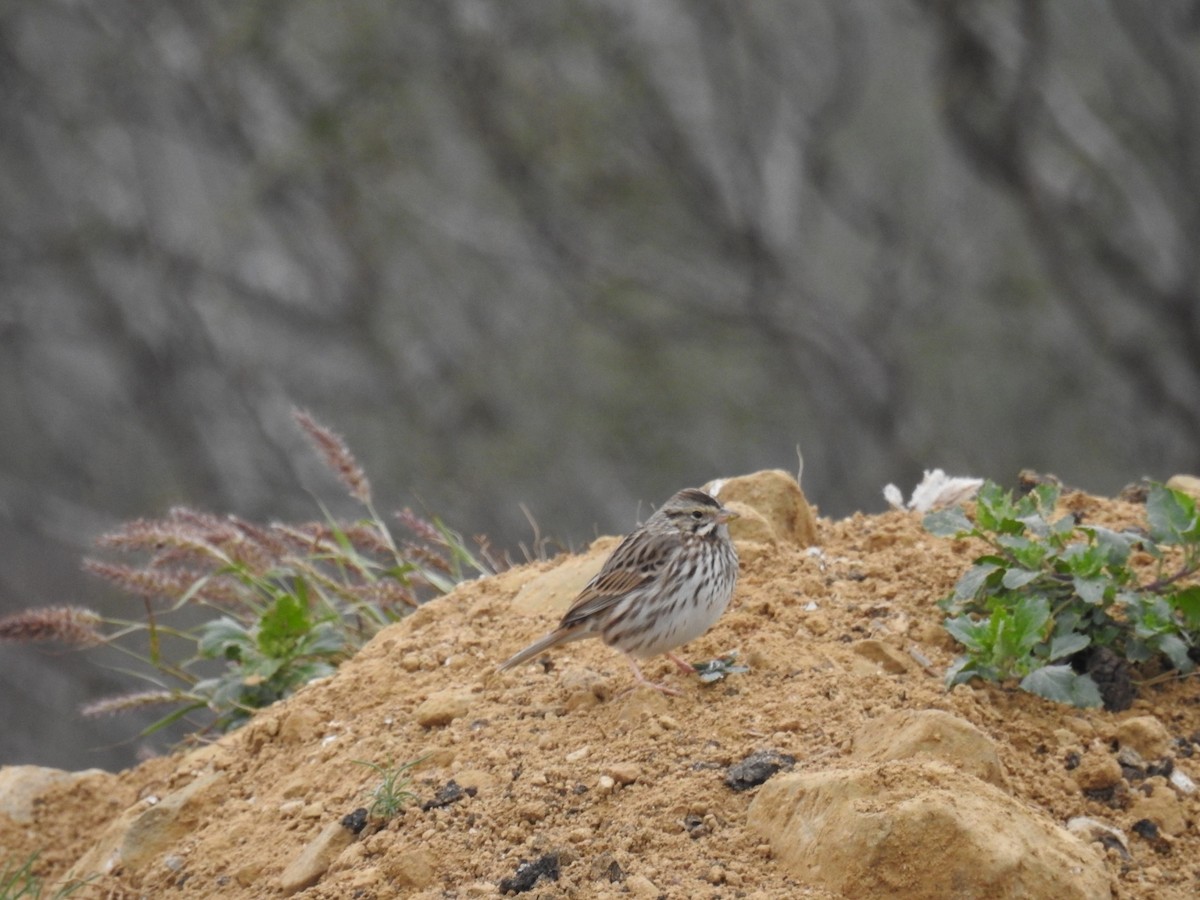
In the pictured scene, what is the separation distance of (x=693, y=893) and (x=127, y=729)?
39.9 ft

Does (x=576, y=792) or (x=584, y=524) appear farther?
(x=584, y=524)

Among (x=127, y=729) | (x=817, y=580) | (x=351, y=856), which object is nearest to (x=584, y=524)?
(x=127, y=729)

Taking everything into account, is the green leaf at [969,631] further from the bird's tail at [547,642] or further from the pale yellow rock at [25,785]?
the pale yellow rock at [25,785]

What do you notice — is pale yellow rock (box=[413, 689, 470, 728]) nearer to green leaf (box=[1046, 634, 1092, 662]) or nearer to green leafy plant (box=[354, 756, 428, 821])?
green leafy plant (box=[354, 756, 428, 821])

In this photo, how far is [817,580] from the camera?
4.59 m

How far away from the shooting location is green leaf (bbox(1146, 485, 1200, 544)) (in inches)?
159

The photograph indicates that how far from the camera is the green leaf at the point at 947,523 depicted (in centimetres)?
427

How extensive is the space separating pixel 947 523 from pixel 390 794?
66.4 inches

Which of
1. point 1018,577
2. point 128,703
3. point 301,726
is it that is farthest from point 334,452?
point 1018,577

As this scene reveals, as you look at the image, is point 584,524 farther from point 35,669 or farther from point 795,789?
point 795,789

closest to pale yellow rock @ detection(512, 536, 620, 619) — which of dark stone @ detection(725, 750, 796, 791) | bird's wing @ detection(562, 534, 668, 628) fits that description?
bird's wing @ detection(562, 534, 668, 628)

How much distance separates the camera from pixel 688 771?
370cm

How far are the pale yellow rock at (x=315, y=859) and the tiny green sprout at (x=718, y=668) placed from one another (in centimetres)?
102

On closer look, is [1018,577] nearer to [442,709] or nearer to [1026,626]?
[1026,626]
